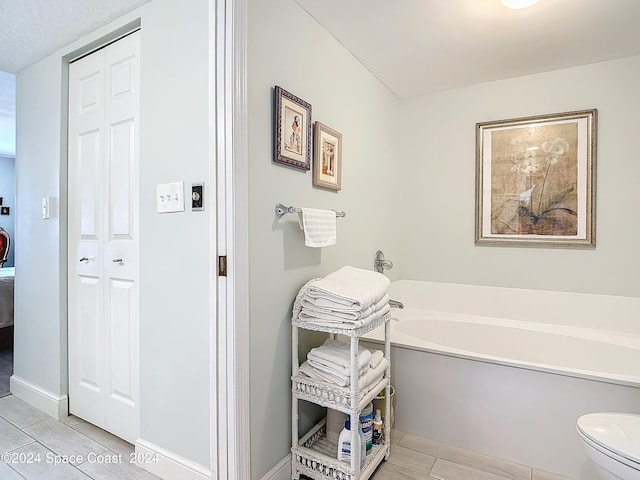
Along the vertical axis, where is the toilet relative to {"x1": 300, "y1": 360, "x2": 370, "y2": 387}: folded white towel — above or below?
below

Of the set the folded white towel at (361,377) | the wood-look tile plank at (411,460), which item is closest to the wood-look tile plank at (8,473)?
Result: the folded white towel at (361,377)

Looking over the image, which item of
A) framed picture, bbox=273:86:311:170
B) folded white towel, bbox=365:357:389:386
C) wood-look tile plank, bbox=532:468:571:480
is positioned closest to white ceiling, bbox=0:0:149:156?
framed picture, bbox=273:86:311:170

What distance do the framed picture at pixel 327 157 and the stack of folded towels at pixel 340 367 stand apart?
84 cm

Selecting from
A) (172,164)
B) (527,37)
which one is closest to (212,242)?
(172,164)

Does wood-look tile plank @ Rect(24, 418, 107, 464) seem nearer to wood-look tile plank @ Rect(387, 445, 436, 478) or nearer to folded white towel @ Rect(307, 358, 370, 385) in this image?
folded white towel @ Rect(307, 358, 370, 385)

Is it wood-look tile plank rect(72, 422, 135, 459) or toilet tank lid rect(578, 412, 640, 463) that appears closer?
toilet tank lid rect(578, 412, 640, 463)

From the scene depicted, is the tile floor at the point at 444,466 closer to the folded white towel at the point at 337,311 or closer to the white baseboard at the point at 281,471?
the white baseboard at the point at 281,471

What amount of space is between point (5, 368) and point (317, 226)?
300cm

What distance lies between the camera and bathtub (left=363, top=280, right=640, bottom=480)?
5.61ft

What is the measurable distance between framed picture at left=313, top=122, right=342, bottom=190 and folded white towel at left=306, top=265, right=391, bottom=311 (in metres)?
0.50

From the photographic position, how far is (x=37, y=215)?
2297 millimetres

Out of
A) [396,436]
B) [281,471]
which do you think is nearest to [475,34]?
[396,436]

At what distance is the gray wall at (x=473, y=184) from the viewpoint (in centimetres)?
231

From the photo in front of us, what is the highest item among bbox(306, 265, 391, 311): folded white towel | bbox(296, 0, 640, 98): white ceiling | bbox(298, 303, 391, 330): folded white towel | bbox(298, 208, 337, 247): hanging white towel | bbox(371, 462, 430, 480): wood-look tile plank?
bbox(296, 0, 640, 98): white ceiling
